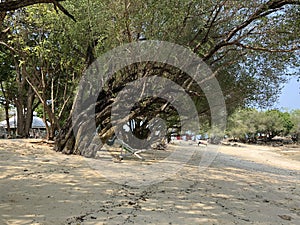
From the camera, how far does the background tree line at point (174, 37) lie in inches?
303

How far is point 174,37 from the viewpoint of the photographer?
8594mm

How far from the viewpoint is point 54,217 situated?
3.49 m

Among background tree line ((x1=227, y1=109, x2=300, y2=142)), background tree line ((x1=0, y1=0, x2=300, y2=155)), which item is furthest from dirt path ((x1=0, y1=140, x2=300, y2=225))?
background tree line ((x1=227, y1=109, x2=300, y2=142))

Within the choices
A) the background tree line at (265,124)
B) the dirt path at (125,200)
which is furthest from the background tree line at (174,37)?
the background tree line at (265,124)

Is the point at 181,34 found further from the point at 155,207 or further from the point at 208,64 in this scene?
the point at 155,207

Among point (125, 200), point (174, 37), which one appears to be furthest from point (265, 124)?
point (125, 200)

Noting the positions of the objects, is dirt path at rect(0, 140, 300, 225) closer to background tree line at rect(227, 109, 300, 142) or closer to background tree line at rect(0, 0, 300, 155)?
background tree line at rect(0, 0, 300, 155)

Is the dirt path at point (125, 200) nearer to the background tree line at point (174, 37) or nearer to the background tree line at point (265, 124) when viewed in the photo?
the background tree line at point (174, 37)

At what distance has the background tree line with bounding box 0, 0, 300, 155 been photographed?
7.70 metres

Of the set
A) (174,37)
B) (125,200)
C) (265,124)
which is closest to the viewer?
(125,200)

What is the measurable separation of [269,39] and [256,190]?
15.4 feet

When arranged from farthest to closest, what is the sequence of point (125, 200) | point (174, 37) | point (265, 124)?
point (265, 124), point (174, 37), point (125, 200)

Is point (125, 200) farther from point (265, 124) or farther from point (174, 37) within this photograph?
point (265, 124)

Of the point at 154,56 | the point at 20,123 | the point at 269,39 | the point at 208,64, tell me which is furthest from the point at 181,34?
the point at 20,123
